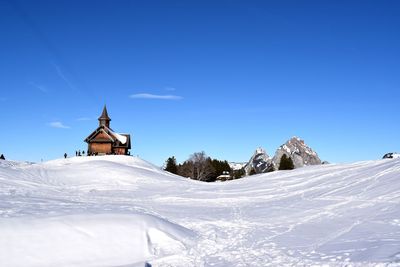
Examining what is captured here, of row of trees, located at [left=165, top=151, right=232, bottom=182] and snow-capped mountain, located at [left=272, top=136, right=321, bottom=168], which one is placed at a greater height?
snow-capped mountain, located at [left=272, top=136, right=321, bottom=168]

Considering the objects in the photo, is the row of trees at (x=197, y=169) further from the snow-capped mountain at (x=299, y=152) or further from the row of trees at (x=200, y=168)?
the snow-capped mountain at (x=299, y=152)

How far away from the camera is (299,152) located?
16788 cm

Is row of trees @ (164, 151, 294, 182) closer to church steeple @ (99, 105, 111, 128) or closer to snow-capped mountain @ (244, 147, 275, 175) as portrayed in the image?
church steeple @ (99, 105, 111, 128)

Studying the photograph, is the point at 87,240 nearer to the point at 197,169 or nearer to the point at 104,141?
the point at 104,141

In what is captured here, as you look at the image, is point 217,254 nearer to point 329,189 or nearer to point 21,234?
point 21,234

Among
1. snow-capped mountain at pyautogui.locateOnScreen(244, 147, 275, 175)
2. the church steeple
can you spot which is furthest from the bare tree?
snow-capped mountain at pyautogui.locateOnScreen(244, 147, 275, 175)

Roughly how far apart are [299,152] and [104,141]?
120856 mm

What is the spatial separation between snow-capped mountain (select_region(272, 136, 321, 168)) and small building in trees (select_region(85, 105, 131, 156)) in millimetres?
106237

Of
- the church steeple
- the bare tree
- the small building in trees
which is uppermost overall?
the church steeple

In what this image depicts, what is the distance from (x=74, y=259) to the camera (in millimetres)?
10430

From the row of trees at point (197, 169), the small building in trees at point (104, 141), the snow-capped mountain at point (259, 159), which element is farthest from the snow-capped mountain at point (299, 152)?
the small building in trees at point (104, 141)

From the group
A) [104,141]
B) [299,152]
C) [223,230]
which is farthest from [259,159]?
[223,230]

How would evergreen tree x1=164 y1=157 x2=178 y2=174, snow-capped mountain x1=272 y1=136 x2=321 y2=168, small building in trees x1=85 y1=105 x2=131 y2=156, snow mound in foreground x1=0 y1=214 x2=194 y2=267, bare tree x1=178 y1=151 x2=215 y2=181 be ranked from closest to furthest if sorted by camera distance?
Answer: snow mound in foreground x1=0 y1=214 x2=194 y2=267 → small building in trees x1=85 y1=105 x2=131 y2=156 → bare tree x1=178 y1=151 x2=215 y2=181 → evergreen tree x1=164 y1=157 x2=178 y2=174 → snow-capped mountain x1=272 y1=136 x2=321 y2=168

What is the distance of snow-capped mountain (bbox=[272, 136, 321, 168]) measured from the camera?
164600mm
